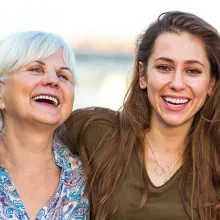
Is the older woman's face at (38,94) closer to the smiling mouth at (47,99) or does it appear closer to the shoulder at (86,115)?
the smiling mouth at (47,99)

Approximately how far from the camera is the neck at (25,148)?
2.84 m

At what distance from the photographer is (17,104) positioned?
276 centimetres

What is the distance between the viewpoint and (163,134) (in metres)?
3.21

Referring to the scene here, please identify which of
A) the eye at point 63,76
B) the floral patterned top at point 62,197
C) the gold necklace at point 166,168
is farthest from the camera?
the gold necklace at point 166,168

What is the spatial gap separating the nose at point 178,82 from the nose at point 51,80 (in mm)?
589

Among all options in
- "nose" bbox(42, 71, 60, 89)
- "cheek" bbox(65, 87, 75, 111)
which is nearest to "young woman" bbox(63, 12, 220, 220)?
"cheek" bbox(65, 87, 75, 111)

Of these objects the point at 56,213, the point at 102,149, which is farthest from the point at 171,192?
the point at 56,213

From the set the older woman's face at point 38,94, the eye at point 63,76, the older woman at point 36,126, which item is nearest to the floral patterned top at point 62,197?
the older woman at point 36,126

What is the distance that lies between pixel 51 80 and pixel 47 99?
92 millimetres

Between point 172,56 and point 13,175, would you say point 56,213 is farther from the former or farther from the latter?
point 172,56

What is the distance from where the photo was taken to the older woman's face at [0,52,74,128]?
2742mm

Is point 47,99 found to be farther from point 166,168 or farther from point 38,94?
point 166,168

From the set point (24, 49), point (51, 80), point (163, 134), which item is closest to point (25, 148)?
point (51, 80)

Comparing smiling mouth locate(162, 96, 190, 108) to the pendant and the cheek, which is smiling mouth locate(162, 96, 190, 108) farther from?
the cheek
